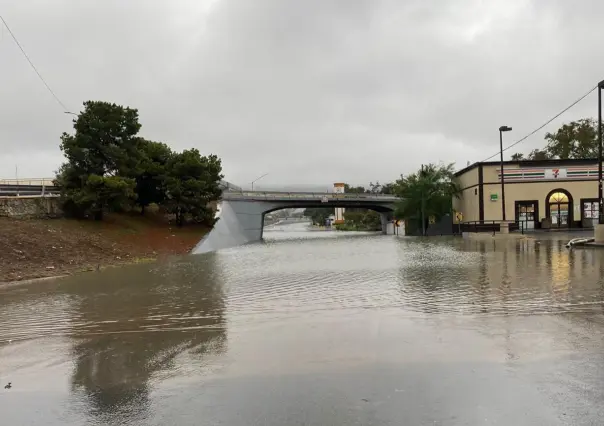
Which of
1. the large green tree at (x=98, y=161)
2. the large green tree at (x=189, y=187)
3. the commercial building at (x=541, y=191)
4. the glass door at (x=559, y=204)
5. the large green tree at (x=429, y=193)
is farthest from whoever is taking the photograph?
the large green tree at (x=429, y=193)

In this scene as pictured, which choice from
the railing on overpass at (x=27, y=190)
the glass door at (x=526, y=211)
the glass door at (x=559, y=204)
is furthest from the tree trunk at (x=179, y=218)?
the glass door at (x=559, y=204)

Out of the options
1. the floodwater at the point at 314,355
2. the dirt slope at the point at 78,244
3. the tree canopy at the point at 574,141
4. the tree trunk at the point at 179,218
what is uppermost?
the tree canopy at the point at 574,141

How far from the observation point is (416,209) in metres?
54.8

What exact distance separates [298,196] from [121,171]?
106 feet

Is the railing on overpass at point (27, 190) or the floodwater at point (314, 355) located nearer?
the floodwater at point (314, 355)

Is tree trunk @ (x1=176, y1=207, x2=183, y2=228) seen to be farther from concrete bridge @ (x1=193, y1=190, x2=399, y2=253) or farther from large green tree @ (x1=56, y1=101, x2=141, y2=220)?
large green tree @ (x1=56, y1=101, x2=141, y2=220)

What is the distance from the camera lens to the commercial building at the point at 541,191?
43.2m

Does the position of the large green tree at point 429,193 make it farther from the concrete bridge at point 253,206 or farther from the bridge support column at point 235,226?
the bridge support column at point 235,226

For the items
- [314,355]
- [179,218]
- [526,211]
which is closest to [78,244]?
[179,218]

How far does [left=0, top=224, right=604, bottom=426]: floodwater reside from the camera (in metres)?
4.42

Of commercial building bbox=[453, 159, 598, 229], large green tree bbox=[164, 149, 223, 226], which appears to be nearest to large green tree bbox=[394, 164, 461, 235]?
commercial building bbox=[453, 159, 598, 229]

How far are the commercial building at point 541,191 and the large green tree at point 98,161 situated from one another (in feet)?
102

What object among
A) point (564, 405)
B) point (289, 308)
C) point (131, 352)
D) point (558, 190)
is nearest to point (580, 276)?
point (289, 308)

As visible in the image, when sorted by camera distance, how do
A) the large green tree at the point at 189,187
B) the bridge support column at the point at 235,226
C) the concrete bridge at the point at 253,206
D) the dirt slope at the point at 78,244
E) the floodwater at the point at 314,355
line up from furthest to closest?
1. the concrete bridge at the point at 253,206
2. the large green tree at the point at 189,187
3. the bridge support column at the point at 235,226
4. the dirt slope at the point at 78,244
5. the floodwater at the point at 314,355
